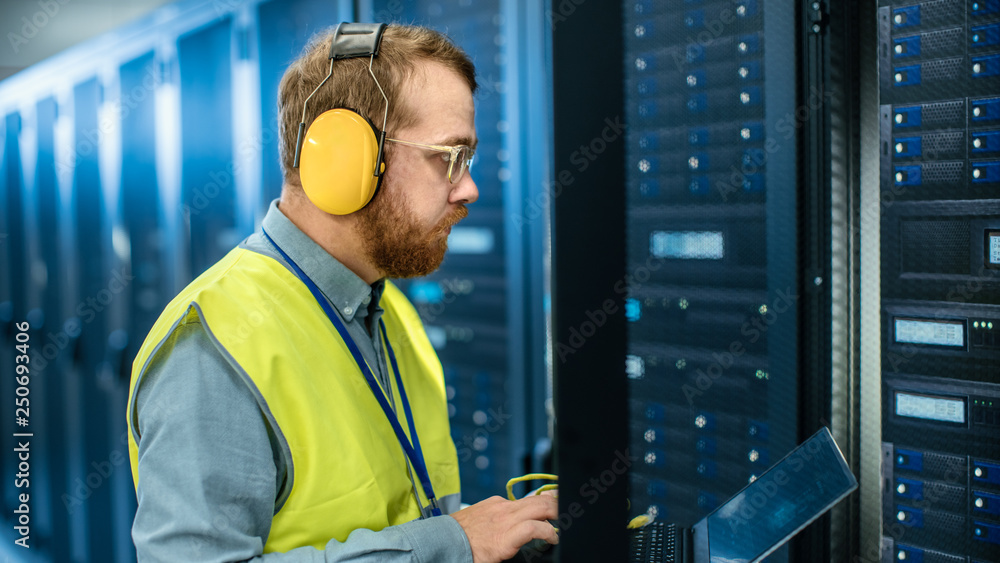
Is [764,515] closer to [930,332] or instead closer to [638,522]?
[638,522]

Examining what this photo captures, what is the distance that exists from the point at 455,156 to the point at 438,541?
0.54m

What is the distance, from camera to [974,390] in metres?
1.02

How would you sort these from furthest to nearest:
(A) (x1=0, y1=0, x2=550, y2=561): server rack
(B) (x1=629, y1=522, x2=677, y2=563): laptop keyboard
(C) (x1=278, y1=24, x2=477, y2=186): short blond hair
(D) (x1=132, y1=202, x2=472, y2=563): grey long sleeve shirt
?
(A) (x1=0, y1=0, x2=550, y2=561): server rack → (C) (x1=278, y1=24, x2=477, y2=186): short blond hair → (B) (x1=629, y1=522, x2=677, y2=563): laptop keyboard → (D) (x1=132, y1=202, x2=472, y2=563): grey long sleeve shirt

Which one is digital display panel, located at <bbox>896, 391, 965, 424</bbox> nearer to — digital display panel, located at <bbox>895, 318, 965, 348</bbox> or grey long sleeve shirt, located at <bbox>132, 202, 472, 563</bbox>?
digital display panel, located at <bbox>895, 318, 965, 348</bbox>

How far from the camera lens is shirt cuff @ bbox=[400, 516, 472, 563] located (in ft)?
2.59

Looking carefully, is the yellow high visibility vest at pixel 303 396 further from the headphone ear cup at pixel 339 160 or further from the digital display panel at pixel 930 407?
the digital display panel at pixel 930 407

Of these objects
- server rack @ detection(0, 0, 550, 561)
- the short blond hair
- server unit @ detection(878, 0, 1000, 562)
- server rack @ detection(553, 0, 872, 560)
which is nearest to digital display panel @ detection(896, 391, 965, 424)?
server unit @ detection(878, 0, 1000, 562)

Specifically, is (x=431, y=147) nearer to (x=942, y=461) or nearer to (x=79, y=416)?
(x=942, y=461)

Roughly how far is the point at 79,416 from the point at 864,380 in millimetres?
3268

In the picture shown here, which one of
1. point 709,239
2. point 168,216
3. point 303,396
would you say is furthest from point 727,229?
point 168,216

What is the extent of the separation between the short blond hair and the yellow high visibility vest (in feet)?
0.75

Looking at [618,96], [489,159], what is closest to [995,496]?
[618,96]

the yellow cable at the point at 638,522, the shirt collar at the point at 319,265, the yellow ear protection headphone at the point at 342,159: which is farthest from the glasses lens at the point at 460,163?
the yellow cable at the point at 638,522

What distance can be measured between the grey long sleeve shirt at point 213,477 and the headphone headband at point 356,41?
0.45 meters
